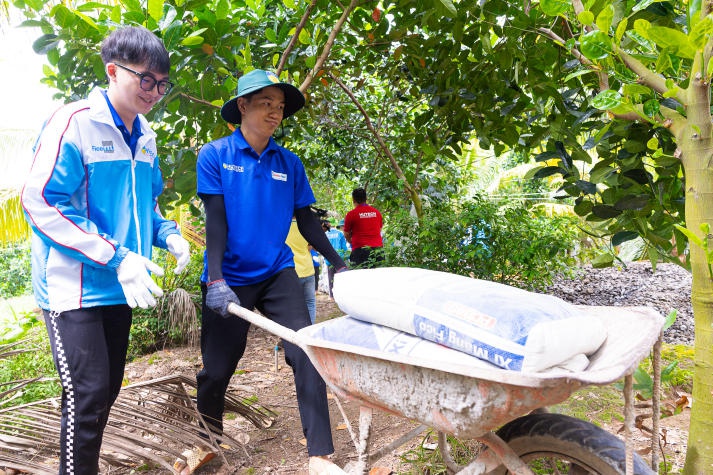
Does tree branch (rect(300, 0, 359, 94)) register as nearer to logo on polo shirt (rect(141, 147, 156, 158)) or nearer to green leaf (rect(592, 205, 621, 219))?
logo on polo shirt (rect(141, 147, 156, 158))

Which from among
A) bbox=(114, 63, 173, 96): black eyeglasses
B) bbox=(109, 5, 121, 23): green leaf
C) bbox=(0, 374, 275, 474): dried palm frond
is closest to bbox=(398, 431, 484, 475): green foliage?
bbox=(0, 374, 275, 474): dried palm frond

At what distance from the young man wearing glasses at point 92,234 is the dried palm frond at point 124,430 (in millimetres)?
467

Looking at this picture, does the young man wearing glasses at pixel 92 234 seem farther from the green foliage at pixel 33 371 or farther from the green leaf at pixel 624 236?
the green foliage at pixel 33 371

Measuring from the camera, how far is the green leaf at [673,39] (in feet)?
4.69

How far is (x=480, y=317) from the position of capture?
1413 millimetres

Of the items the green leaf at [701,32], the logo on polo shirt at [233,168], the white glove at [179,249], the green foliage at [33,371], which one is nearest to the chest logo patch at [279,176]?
the logo on polo shirt at [233,168]

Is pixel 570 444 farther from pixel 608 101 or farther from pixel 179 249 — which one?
pixel 179 249

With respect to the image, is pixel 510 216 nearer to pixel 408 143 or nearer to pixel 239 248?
pixel 408 143

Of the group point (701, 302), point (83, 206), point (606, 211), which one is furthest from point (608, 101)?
point (83, 206)

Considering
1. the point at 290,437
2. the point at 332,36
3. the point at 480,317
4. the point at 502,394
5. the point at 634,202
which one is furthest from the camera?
the point at 290,437

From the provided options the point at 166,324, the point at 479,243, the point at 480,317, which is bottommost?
the point at 166,324

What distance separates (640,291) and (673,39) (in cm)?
682

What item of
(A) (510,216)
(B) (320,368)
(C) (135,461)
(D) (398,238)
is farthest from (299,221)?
(A) (510,216)

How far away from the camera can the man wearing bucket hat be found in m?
2.49
